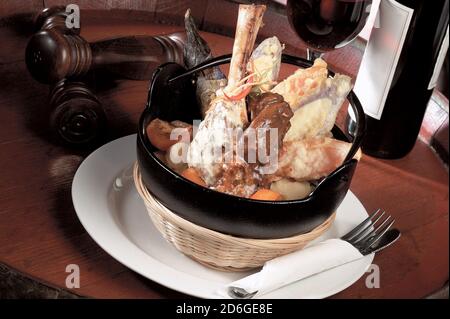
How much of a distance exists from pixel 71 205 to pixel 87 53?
0.28 meters

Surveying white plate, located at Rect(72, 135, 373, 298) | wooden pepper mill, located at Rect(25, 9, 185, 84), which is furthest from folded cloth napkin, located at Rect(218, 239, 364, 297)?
wooden pepper mill, located at Rect(25, 9, 185, 84)

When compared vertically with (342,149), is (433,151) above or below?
below

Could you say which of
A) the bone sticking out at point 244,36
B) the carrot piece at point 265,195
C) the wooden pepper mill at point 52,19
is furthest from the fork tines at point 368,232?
the wooden pepper mill at point 52,19

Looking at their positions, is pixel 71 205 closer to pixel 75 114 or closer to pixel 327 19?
pixel 75 114

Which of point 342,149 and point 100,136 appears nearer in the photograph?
point 342,149

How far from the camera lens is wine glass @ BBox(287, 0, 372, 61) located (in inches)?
38.1

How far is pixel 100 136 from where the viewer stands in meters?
1.00

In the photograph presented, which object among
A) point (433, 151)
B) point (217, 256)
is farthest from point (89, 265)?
point (433, 151)

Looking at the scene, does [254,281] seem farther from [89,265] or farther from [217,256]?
[89,265]

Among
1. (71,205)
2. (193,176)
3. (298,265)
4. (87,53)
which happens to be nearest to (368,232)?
(298,265)

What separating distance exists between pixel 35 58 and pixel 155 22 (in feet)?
1.21

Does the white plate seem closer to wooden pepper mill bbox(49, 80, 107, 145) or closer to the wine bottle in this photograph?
wooden pepper mill bbox(49, 80, 107, 145)

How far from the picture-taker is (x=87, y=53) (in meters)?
1.03

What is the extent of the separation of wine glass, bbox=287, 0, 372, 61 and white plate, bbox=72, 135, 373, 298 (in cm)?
25
